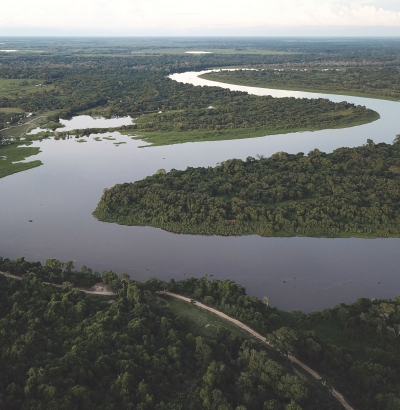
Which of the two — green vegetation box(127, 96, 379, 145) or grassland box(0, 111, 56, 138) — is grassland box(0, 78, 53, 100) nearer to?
grassland box(0, 111, 56, 138)

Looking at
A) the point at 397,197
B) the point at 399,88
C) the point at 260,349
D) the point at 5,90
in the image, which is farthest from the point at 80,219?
→ the point at 399,88

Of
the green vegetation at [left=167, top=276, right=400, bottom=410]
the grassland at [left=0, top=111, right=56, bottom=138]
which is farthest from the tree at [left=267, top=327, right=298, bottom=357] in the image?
the grassland at [left=0, top=111, right=56, bottom=138]

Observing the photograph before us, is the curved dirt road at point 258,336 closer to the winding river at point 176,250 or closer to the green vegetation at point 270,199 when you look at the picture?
the winding river at point 176,250

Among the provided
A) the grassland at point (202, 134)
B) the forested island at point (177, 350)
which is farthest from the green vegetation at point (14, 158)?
the forested island at point (177, 350)

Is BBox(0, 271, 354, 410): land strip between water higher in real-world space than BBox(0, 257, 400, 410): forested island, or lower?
lower

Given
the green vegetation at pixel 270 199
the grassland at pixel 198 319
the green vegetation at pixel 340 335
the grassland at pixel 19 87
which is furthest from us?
the grassland at pixel 19 87

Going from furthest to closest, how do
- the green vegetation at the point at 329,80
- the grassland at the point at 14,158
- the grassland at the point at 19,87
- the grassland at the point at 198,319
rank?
1. the green vegetation at the point at 329,80
2. the grassland at the point at 19,87
3. the grassland at the point at 14,158
4. the grassland at the point at 198,319

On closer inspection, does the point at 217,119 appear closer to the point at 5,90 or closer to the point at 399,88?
the point at 399,88

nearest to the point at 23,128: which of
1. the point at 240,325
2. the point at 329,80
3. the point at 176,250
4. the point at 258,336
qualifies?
the point at 176,250
